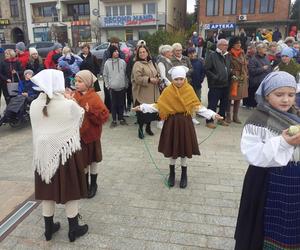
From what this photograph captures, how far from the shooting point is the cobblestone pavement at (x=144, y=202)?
3223 millimetres

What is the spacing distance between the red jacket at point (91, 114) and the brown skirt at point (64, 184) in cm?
70

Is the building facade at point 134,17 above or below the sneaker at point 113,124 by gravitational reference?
above

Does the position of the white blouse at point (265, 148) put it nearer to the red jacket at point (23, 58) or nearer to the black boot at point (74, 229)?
the black boot at point (74, 229)

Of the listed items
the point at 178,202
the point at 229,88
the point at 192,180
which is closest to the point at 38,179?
the point at 178,202

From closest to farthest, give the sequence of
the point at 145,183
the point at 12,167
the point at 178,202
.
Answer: the point at 178,202 < the point at 145,183 < the point at 12,167

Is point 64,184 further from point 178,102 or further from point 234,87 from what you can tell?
point 234,87

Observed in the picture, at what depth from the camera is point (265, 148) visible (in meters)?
2.12

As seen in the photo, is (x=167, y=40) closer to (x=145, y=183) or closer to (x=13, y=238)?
(x=145, y=183)

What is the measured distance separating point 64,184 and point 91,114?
1.00 meters

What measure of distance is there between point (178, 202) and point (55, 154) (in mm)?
1728

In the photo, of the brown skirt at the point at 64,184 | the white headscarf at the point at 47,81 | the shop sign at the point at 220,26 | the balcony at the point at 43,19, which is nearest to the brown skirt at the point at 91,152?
the brown skirt at the point at 64,184

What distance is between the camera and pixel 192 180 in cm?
460

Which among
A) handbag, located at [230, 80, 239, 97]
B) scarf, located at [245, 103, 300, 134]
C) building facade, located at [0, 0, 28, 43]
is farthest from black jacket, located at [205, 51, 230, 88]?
building facade, located at [0, 0, 28, 43]

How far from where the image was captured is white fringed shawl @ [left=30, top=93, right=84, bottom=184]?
9.67 ft
